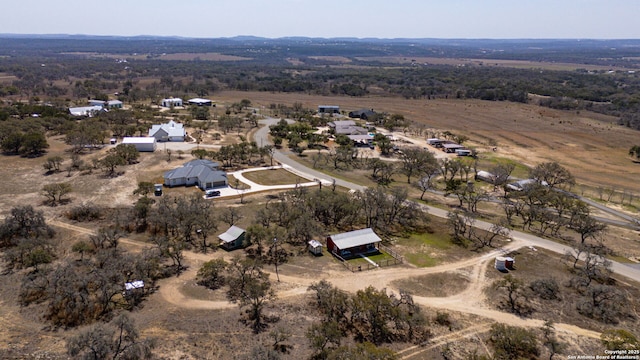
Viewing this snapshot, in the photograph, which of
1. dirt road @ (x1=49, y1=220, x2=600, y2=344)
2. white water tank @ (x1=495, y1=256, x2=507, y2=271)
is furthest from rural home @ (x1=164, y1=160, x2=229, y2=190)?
white water tank @ (x1=495, y1=256, x2=507, y2=271)

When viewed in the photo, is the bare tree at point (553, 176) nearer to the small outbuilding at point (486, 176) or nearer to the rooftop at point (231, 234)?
the small outbuilding at point (486, 176)

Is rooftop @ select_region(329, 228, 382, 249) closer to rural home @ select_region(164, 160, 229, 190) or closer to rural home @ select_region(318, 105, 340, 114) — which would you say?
rural home @ select_region(164, 160, 229, 190)

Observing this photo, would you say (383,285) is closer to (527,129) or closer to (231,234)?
(231,234)

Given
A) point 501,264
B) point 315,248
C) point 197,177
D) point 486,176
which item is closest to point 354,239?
point 315,248

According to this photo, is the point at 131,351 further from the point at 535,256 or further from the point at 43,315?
the point at 535,256

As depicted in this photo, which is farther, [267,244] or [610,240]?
[610,240]

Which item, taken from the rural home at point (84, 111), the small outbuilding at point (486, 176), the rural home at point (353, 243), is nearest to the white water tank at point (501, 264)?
the rural home at point (353, 243)

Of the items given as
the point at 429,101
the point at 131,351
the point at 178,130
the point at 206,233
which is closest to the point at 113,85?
the point at 178,130
